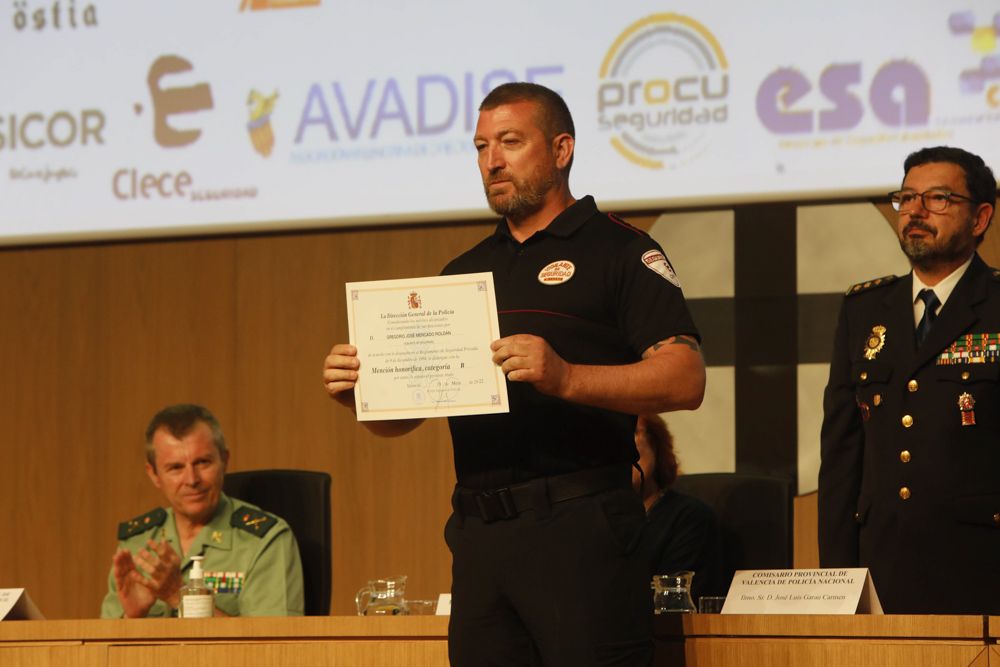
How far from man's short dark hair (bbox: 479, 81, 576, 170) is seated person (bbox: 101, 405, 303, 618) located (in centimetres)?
142

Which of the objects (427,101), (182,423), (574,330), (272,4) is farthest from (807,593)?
(272,4)

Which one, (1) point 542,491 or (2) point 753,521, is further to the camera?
(2) point 753,521

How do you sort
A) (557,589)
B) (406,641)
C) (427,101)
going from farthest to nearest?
(427,101), (406,641), (557,589)

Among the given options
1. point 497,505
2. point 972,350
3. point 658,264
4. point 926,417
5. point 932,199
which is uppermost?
point 932,199

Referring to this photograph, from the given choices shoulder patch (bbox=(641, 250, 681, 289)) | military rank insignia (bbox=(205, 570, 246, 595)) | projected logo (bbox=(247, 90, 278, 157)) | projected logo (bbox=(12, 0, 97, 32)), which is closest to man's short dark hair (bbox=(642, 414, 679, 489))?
military rank insignia (bbox=(205, 570, 246, 595))

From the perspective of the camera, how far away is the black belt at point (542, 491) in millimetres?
2230

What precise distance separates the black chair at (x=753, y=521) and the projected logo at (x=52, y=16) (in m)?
2.96

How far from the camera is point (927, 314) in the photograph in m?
3.05

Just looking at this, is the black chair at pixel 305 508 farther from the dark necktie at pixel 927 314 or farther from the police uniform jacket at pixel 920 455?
the dark necktie at pixel 927 314

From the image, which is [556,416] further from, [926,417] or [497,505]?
[926,417]

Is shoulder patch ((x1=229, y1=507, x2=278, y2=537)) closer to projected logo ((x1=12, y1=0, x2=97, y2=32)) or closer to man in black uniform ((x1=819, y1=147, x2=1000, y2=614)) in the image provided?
man in black uniform ((x1=819, y1=147, x2=1000, y2=614))

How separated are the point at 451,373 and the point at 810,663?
31.9 inches

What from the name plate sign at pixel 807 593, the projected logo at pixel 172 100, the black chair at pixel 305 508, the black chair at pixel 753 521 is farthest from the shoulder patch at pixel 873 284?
the projected logo at pixel 172 100

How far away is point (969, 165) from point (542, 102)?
116cm
